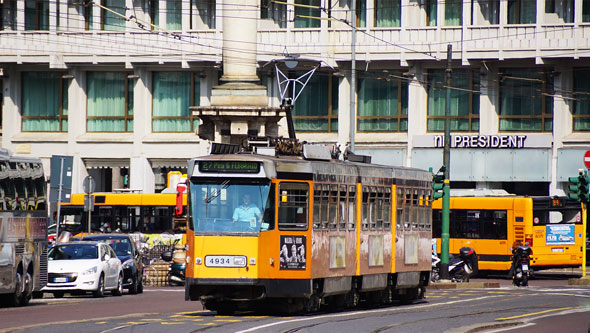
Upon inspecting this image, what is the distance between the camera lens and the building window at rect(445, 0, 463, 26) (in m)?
54.6

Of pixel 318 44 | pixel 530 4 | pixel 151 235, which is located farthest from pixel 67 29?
pixel 530 4

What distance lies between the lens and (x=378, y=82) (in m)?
56.4

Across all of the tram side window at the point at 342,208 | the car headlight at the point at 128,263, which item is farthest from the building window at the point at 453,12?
the tram side window at the point at 342,208

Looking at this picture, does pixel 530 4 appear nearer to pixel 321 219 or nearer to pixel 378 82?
pixel 378 82

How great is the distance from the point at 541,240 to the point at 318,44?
617 inches

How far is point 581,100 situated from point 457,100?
5173mm

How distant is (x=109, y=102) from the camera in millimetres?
59281

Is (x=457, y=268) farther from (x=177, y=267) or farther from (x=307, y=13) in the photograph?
(x=307, y=13)

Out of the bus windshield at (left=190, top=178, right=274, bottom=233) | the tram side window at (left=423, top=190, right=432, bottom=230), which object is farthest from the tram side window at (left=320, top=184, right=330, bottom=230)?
the tram side window at (left=423, top=190, right=432, bottom=230)

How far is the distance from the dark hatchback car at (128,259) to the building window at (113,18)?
73.9 feet

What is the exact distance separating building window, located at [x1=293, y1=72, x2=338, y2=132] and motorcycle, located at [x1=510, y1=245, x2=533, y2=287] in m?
19.2

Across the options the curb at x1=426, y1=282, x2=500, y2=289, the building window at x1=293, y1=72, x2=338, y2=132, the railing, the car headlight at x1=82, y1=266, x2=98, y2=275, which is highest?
the railing

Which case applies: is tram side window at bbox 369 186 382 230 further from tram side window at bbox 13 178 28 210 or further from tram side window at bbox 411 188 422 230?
tram side window at bbox 13 178 28 210

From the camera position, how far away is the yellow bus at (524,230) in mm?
43469
